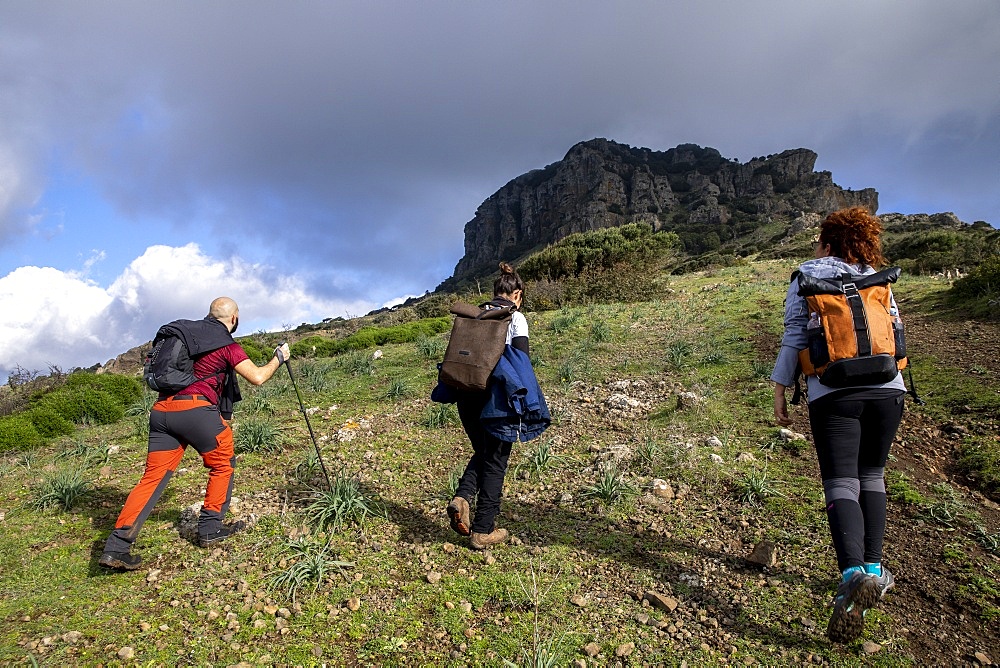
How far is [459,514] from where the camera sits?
10.2 feet

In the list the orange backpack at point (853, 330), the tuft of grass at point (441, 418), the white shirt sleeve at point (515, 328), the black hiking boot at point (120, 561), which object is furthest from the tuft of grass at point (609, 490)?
the black hiking boot at point (120, 561)

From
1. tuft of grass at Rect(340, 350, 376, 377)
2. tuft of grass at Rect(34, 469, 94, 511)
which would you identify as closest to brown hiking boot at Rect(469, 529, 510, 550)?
tuft of grass at Rect(34, 469, 94, 511)

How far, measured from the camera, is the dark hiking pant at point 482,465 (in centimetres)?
310

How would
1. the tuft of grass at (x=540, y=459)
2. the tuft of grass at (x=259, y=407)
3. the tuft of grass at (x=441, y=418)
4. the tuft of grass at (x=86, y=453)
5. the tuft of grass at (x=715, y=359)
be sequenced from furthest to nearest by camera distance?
the tuft of grass at (x=715, y=359)
the tuft of grass at (x=259, y=407)
the tuft of grass at (x=441, y=418)
the tuft of grass at (x=86, y=453)
the tuft of grass at (x=540, y=459)

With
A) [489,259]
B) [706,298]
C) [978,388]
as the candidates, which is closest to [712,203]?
[489,259]

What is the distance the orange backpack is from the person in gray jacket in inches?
3.1

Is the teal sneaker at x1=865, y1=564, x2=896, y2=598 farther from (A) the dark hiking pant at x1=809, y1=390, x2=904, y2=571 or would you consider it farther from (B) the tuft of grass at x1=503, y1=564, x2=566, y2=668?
(B) the tuft of grass at x1=503, y1=564, x2=566, y2=668

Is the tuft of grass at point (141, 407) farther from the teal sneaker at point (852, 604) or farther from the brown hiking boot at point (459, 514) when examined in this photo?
the teal sneaker at point (852, 604)

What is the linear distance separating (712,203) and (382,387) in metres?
102

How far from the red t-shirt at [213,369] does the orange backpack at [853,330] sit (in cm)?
346

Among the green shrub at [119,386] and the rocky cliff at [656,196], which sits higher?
the rocky cliff at [656,196]

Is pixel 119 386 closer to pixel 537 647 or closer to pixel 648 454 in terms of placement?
pixel 648 454

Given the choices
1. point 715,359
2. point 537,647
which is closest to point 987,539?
point 537,647

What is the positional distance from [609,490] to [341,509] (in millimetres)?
2071
